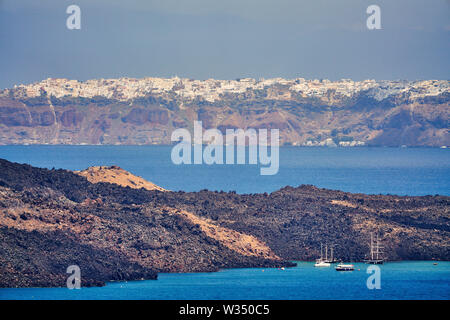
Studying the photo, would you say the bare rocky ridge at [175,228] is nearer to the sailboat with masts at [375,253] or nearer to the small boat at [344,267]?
the sailboat with masts at [375,253]

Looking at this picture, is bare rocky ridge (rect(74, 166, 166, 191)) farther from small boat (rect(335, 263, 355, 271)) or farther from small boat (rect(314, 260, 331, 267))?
small boat (rect(335, 263, 355, 271))

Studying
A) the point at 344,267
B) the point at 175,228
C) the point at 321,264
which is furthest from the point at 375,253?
the point at 175,228

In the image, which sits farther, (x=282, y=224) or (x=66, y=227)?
(x=282, y=224)

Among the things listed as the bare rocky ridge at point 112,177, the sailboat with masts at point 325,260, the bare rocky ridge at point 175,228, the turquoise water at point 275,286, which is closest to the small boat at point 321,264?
the sailboat with masts at point 325,260
